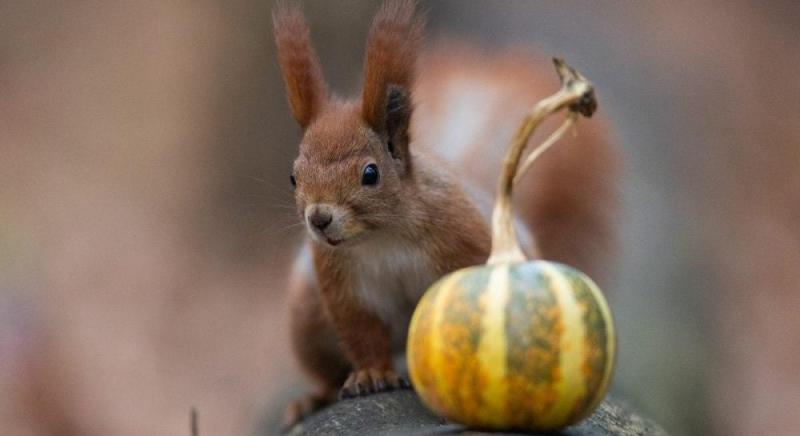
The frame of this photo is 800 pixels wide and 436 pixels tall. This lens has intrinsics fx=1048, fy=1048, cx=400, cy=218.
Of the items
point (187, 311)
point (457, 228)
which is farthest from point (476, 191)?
point (187, 311)

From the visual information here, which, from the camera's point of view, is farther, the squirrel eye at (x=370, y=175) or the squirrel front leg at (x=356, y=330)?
the squirrel front leg at (x=356, y=330)

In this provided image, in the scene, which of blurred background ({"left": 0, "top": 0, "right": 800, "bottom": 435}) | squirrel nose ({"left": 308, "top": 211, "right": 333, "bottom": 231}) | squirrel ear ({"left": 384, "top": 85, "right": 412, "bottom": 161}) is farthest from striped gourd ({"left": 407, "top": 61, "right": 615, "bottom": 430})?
blurred background ({"left": 0, "top": 0, "right": 800, "bottom": 435})

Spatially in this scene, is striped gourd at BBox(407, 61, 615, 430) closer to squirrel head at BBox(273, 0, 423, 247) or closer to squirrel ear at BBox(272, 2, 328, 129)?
squirrel head at BBox(273, 0, 423, 247)

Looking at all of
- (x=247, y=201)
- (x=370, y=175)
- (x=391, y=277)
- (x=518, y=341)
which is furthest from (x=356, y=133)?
(x=247, y=201)

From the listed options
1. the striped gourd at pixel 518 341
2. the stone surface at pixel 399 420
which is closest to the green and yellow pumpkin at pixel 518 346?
the striped gourd at pixel 518 341

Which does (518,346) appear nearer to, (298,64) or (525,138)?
(525,138)

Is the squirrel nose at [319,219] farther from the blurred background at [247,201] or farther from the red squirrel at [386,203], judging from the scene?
the blurred background at [247,201]

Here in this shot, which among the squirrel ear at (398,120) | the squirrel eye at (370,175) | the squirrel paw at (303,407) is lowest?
the squirrel paw at (303,407)
